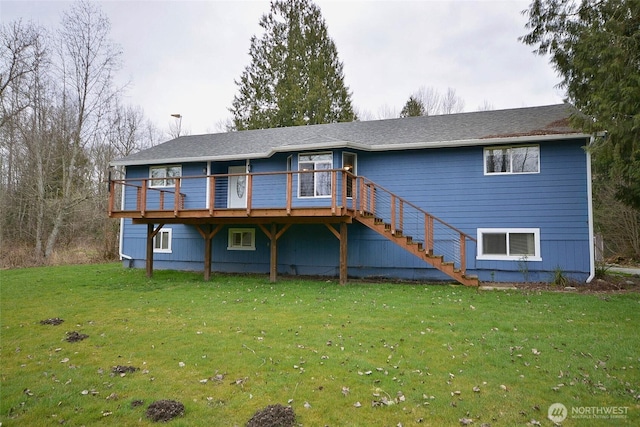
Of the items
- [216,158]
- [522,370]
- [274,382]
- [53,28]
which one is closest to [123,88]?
[53,28]

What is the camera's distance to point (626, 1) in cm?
800

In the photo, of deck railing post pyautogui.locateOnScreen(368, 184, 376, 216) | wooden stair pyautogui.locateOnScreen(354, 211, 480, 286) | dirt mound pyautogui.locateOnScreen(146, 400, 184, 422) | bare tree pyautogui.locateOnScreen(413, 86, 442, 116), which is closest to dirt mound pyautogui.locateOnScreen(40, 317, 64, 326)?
dirt mound pyautogui.locateOnScreen(146, 400, 184, 422)

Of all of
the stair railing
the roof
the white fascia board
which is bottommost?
the stair railing

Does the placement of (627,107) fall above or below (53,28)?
below

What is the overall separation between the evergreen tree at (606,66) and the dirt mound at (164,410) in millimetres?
8780

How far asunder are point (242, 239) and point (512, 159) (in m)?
9.60

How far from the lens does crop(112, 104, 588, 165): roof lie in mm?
11531

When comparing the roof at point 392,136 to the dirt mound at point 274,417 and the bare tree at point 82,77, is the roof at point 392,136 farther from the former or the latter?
the dirt mound at point 274,417

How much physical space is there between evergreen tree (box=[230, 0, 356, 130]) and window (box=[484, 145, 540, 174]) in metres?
17.2

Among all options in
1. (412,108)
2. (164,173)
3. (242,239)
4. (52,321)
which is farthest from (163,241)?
(412,108)

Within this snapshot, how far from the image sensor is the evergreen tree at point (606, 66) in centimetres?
775

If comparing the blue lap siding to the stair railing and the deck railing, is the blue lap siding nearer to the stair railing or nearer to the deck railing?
the deck railing

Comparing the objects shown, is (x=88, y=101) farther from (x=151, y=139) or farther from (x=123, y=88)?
(x=151, y=139)

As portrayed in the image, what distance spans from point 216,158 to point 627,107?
11677 millimetres
